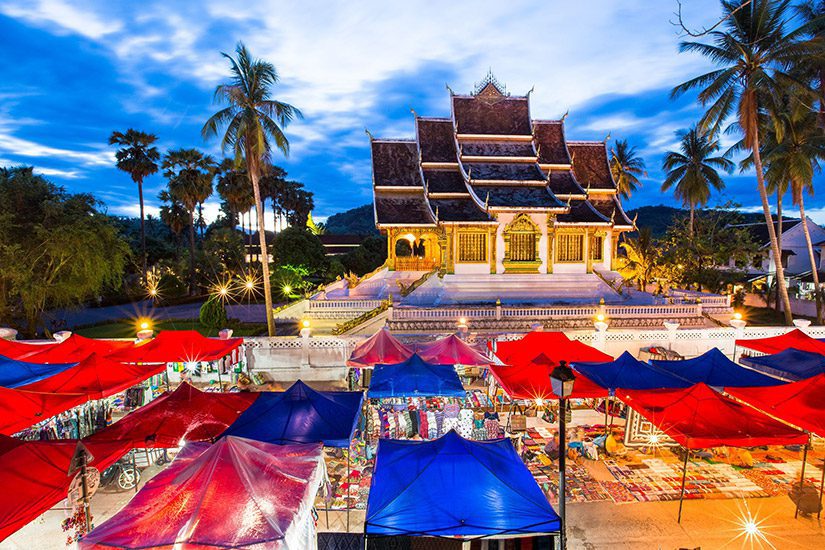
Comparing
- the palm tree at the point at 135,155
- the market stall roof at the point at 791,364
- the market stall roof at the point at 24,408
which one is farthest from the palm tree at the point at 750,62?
the palm tree at the point at 135,155

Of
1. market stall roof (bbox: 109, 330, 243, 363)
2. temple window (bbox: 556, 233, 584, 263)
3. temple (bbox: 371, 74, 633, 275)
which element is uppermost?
temple (bbox: 371, 74, 633, 275)

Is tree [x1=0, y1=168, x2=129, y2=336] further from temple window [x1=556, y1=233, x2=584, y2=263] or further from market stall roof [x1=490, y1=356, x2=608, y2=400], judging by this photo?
temple window [x1=556, y1=233, x2=584, y2=263]

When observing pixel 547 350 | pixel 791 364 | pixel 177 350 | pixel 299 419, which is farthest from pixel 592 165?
pixel 299 419

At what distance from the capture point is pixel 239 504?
18.0ft

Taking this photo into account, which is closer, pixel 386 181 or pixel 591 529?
pixel 591 529

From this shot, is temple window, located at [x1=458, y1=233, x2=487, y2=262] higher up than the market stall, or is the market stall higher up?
temple window, located at [x1=458, y1=233, x2=487, y2=262]

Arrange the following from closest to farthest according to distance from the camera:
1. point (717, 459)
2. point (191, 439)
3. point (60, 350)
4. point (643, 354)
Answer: point (191, 439) → point (717, 459) → point (60, 350) → point (643, 354)

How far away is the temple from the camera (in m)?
25.6

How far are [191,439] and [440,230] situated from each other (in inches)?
782

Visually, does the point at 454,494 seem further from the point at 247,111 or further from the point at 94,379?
the point at 247,111

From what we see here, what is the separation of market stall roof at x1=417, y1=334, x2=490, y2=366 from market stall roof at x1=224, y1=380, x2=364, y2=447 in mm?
4038

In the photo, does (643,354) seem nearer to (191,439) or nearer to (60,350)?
(191,439)

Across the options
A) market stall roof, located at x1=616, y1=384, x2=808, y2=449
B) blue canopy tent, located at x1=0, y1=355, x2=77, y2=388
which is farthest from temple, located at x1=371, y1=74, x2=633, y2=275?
blue canopy tent, located at x1=0, y1=355, x2=77, y2=388

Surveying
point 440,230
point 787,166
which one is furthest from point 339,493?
point 787,166
